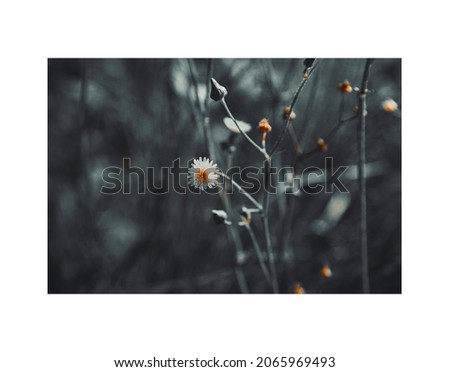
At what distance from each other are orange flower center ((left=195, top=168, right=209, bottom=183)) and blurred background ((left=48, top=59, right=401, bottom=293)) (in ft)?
1.38

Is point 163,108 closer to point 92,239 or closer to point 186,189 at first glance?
point 186,189

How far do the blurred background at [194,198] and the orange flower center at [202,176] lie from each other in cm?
42

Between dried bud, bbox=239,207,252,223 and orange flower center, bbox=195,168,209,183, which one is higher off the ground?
orange flower center, bbox=195,168,209,183

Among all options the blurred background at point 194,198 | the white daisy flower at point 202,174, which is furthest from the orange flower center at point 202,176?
the blurred background at point 194,198

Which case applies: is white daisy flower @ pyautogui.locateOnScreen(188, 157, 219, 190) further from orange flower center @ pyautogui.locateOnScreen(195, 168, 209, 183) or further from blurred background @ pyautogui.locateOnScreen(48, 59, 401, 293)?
blurred background @ pyautogui.locateOnScreen(48, 59, 401, 293)

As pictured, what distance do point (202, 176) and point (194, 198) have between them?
2.00ft

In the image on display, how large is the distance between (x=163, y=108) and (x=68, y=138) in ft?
1.53

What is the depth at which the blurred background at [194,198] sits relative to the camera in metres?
1.22

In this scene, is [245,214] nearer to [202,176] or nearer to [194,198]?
[202,176]

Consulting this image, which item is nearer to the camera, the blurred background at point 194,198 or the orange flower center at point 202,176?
the orange flower center at point 202,176

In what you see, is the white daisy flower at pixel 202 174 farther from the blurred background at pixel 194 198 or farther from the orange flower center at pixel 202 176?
the blurred background at pixel 194 198

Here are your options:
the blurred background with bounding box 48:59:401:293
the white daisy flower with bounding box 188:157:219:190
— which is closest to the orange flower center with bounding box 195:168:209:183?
the white daisy flower with bounding box 188:157:219:190

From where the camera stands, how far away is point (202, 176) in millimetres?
743

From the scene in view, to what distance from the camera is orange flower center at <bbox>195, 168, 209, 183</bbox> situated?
738 mm
